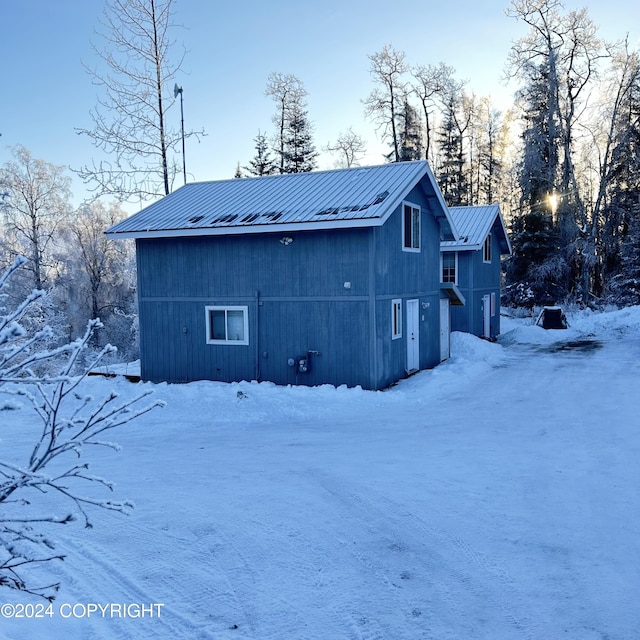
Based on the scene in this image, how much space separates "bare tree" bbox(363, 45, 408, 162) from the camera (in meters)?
33.5

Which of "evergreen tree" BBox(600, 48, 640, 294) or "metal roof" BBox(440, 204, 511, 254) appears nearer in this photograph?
"metal roof" BBox(440, 204, 511, 254)

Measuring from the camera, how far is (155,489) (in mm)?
7258

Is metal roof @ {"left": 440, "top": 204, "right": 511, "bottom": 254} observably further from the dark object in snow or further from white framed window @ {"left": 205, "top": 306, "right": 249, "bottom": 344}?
white framed window @ {"left": 205, "top": 306, "right": 249, "bottom": 344}

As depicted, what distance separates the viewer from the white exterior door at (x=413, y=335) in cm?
1567

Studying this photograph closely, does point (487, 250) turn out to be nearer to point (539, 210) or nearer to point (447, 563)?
point (539, 210)

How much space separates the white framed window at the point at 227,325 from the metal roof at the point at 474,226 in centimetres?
1071

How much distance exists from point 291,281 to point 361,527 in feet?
28.3

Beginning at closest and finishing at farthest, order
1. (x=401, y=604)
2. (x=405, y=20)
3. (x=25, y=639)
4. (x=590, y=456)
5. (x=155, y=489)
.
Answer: (x=25, y=639)
(x=401, y=604)
(x=155, y=489)
(x=590, y=456)
(x=405, y=20)

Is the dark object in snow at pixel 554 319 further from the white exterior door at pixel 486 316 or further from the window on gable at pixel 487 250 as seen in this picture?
the window on gable at pixel 487 250

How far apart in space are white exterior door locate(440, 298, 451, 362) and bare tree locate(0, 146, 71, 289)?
18.2m

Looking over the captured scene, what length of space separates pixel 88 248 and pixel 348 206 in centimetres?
2309

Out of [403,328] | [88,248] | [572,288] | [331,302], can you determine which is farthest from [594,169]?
[88,248]

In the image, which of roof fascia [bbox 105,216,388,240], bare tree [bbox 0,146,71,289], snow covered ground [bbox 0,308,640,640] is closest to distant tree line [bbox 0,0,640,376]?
bare tree [bbox 0,146,71,289]

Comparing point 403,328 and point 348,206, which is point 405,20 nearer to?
point 348,206
